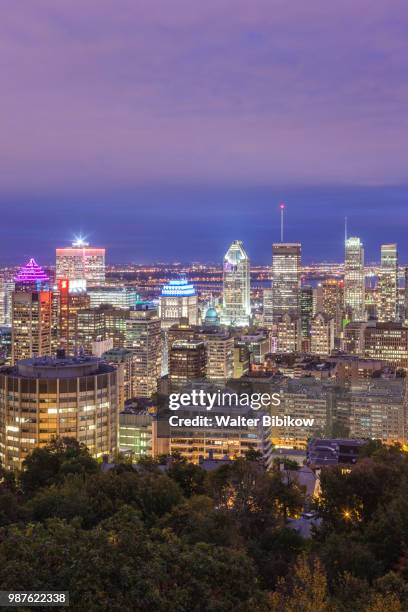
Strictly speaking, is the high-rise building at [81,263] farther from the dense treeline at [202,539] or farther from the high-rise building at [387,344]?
the dense treeline at [202,539]

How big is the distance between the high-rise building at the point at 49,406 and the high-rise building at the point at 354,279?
6502 cm

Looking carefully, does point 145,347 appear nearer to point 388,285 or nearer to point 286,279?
point 286,279

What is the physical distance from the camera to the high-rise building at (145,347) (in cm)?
5306

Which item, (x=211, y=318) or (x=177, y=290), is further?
(x=177, y=290)

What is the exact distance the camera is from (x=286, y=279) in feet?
305

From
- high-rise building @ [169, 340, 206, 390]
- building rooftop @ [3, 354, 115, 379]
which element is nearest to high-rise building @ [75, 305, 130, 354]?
high-rise building @ [169, 340, 206, 390]

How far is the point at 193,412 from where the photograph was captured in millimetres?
29031

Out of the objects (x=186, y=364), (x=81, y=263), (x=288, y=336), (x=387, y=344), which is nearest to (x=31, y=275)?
(x=288, y=336)

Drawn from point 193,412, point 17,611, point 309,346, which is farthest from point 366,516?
point 309,346

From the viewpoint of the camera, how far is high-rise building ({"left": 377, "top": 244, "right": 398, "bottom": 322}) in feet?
289

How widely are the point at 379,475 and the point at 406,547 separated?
3.62 m

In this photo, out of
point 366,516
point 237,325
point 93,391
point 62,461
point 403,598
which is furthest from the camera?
point 237,325

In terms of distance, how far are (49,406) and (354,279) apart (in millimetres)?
78308

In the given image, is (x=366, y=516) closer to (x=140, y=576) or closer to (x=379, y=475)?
(x=379, y=475)
